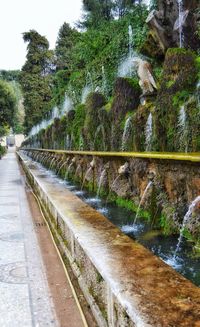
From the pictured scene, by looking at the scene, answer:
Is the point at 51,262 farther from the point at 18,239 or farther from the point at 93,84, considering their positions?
the point at 93,84

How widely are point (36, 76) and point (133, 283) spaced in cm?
5851

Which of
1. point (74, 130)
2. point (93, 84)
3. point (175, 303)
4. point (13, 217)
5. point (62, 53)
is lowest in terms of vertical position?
point (13, 217)

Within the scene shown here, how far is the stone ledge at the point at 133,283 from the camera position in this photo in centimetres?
195

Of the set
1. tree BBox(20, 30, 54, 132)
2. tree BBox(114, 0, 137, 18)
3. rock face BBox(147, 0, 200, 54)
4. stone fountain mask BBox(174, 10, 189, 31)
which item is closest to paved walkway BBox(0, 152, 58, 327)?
rock face BBox(147, 0, 200, 54)

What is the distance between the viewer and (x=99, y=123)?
1299cm

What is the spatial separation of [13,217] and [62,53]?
56700mm

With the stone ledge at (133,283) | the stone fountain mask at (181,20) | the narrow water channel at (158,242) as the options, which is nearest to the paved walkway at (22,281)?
the stone ledge at (133,283)

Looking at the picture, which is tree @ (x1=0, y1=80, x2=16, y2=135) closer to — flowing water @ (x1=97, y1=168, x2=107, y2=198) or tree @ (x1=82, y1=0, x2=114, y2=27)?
tree @ (x1=82, y1=0, x2=114, y2=27)

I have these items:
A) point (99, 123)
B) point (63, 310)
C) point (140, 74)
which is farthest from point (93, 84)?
point (63, 310)

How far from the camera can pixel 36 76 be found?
58.5m

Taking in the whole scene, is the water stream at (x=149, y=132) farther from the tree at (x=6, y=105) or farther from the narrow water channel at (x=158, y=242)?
the tree at (x=6, y=105)

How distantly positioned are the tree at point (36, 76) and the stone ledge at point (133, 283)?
55.6 meters

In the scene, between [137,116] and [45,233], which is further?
[137,116]

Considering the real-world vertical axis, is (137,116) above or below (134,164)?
above
